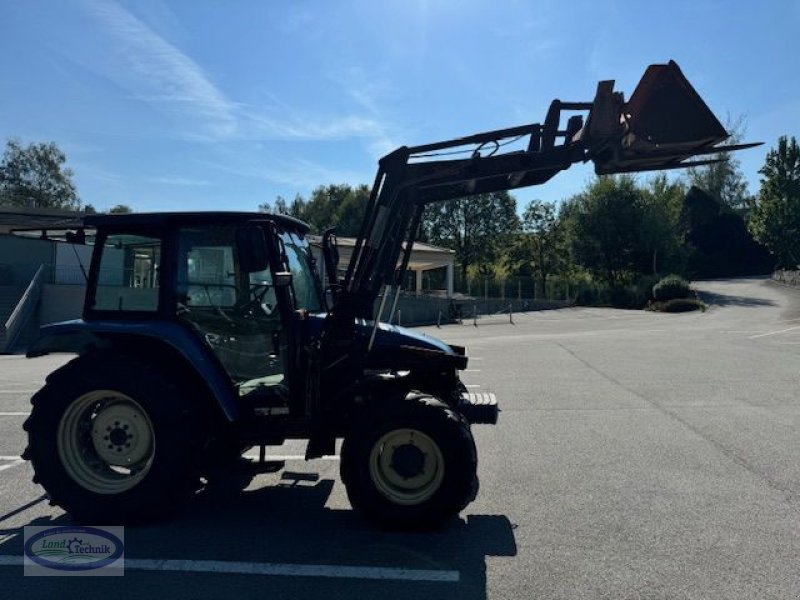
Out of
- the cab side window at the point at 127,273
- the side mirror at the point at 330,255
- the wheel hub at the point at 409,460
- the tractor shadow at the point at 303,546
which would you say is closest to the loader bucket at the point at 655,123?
the side mirror at the point at 330,255

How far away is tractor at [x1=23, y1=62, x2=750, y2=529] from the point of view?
4465 mm

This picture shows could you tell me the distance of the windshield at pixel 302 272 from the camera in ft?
16.6

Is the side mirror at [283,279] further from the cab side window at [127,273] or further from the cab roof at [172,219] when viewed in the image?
the cab side window at [127,273]

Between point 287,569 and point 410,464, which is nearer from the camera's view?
point 287,569

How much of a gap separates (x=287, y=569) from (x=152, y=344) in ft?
6.74

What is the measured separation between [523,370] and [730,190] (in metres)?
79.6

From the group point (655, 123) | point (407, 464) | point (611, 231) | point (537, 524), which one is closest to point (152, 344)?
point (407, 464)

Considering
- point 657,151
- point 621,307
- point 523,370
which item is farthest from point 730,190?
point 657,151

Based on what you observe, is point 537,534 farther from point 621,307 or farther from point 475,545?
point 621,307

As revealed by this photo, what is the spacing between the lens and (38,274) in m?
26.1

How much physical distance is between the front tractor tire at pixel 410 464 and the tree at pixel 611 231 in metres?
48.0

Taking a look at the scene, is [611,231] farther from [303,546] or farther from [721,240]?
[303,546]

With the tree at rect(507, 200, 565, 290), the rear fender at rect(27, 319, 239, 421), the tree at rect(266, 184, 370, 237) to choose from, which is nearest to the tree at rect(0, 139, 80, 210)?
the tree at rect(266, 184, 370, 237)

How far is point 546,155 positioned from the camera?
15.6 feet
